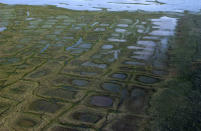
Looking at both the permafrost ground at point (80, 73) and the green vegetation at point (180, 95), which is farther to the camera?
the permafrost ground at point (80, 73)

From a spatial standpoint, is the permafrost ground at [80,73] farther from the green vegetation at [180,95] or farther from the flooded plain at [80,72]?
the green vegetation at [180,95]

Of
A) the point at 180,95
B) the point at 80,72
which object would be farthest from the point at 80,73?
the point at 180,95

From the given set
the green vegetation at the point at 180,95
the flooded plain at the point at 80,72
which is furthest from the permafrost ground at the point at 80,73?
the green vegetation at the point at 180,95

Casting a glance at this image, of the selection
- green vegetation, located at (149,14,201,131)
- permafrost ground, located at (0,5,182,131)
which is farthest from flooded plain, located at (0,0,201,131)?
green vegetation, located at (149,14,201,131)

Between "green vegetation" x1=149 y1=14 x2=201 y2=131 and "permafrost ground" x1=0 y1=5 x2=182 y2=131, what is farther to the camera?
"permafrost ground" x1=0 y1=5 x2=182 y2=131

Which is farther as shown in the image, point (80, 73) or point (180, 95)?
point (80, 73)

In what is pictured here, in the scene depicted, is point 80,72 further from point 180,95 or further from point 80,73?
point 180,95

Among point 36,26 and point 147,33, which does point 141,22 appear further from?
point 36,26

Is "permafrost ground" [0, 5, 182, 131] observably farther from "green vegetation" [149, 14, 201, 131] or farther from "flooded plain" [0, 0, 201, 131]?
"green vegetation" [149, 14, 201, 131]
